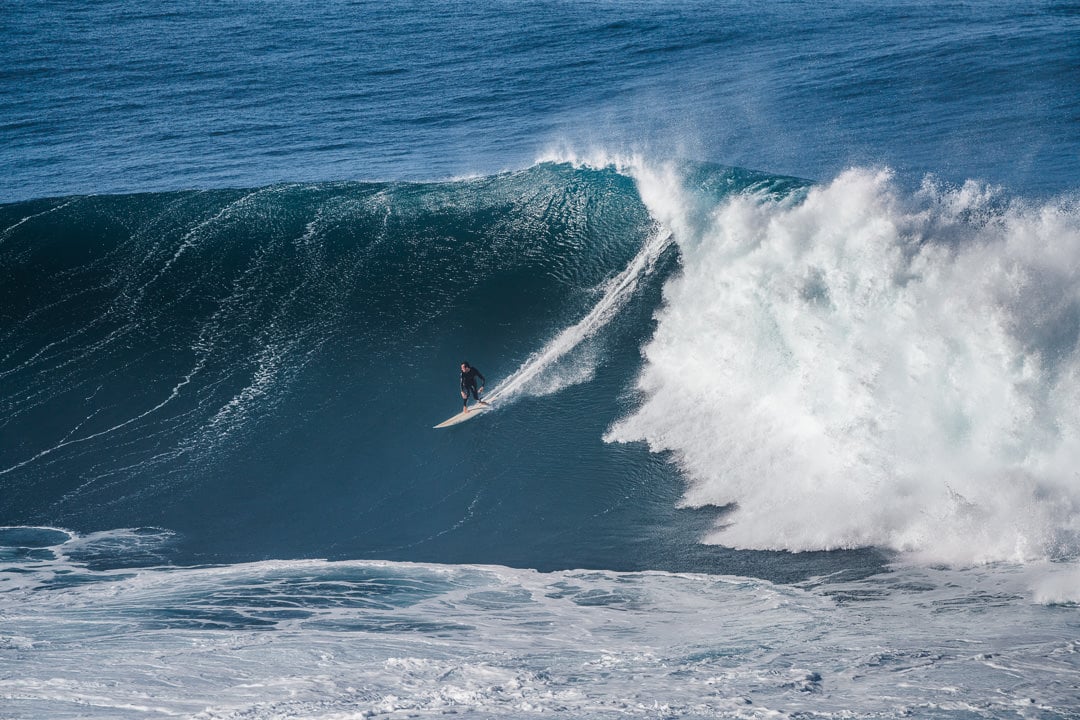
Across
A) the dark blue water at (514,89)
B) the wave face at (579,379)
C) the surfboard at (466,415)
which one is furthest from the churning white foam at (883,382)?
the dark blue water at (514,89)

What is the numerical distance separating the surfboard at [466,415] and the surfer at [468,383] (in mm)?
82

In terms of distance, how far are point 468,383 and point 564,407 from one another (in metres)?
1.39

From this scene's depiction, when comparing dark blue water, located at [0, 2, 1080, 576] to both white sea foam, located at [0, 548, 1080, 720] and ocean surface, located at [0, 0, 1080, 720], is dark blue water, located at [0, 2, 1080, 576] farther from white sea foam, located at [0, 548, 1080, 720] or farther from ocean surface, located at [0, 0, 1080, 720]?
white sea foam, located at [0, 548, 1080, 720]

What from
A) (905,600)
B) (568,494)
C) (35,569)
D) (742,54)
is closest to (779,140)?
(742,54)

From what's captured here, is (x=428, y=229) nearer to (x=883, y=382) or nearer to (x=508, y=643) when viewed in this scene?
(x=883, y=382)

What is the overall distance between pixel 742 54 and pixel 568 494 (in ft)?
62.8

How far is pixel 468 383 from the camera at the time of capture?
1330 centimetres

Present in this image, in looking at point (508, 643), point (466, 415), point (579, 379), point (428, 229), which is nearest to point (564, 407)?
point (579, 379)

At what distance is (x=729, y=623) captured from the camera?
841cm

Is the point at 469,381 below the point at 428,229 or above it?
below

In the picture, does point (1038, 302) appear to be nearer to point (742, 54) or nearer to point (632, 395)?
point (632, 395)

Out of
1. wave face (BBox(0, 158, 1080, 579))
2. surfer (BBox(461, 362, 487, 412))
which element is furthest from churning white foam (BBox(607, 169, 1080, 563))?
surfer (BBox(461, 362, 487, 412))

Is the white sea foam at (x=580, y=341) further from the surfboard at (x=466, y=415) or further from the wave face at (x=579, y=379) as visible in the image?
the surfboard at (x=466, y=415)

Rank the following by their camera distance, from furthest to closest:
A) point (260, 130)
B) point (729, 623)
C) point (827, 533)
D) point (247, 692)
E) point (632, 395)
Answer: point (260, 130) < point (632, 395) < point (827, 533) < point (729, 623) < point (247, 692)
